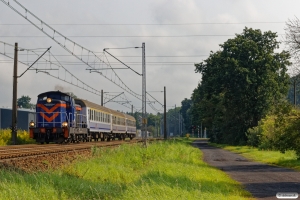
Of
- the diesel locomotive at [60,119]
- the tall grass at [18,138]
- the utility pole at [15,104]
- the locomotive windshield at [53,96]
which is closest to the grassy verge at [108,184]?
the diesel locomotive at [60,119]

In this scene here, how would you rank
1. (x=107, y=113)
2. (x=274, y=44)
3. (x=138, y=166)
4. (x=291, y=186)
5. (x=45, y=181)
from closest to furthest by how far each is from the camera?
(x=45, y=181) < (x=291, y=186) < (x=138, y=166) < (x=107, y=113) < (x=274, y=44)

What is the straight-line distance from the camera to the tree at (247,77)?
6328cm

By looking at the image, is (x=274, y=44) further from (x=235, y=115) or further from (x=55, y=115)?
(x=55, y=115)

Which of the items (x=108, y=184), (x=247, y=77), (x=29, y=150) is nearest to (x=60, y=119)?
(x=29, y=150)

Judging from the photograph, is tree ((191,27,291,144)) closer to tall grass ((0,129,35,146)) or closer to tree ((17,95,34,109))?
tall grass ((0,129,35,146))

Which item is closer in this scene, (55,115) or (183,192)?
(183,192)

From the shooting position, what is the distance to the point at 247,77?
62531 mm

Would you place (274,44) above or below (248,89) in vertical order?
above

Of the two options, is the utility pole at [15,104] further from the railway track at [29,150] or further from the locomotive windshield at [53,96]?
the railway track at [29,150]

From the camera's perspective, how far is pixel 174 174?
19641 millimetres

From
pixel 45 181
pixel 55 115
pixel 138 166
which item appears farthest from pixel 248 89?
pixel 45 181

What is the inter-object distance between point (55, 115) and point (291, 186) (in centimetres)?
2618

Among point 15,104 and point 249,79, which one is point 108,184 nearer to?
point 15,104

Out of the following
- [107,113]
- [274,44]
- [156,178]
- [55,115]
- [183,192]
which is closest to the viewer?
[183,192]
